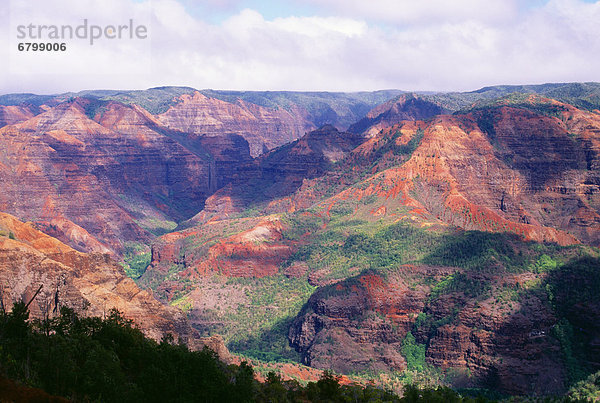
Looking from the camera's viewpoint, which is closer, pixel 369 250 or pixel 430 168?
pixel 369 250

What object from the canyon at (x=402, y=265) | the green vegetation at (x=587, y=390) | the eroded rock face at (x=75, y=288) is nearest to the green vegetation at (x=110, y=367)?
the eroded rock face at (x=75, y=288)

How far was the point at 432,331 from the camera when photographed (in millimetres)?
109750

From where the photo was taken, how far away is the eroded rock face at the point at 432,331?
9631 cm

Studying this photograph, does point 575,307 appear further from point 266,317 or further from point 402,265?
point 266,317

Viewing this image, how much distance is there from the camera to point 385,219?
15612 cm

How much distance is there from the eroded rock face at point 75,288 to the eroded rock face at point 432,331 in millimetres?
30303

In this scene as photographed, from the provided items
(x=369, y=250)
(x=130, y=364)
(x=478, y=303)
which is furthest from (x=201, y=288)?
(x=130, y=364)

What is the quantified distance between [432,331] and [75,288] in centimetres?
5519

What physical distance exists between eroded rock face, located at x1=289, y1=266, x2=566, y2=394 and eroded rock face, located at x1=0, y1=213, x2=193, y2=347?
30.3 m

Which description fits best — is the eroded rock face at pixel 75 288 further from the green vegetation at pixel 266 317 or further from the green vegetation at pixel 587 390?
the green vegetation at pixel 587 390

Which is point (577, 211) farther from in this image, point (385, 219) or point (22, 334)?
point (22, 334)

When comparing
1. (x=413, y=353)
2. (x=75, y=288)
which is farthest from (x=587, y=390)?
(x=75, y=288)

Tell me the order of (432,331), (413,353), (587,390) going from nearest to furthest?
(587,390) < (413,353) < (432,331)

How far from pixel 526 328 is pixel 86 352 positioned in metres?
66.4
